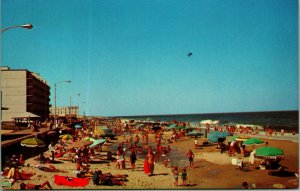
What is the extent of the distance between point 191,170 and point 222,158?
4.41m

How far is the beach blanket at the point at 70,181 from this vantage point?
16750 mm

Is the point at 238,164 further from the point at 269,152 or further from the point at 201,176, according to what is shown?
the point at 201,176

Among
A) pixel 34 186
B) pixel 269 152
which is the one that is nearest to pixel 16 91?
pixel 34 186

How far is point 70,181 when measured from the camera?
55.4 feet

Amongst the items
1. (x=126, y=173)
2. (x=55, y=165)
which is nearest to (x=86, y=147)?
(x=55, y=165)

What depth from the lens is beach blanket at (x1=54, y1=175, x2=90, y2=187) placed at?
55.0ft

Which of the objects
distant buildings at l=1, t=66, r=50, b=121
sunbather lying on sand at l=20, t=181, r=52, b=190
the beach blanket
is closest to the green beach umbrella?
the beach blanket

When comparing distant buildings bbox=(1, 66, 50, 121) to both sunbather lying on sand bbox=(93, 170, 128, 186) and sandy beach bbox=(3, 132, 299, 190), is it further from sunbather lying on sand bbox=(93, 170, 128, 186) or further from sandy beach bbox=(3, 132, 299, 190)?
sunbather lying on sand bbox=(93, 170, 128, 186)

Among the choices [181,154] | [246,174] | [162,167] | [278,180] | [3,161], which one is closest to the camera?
[278,180]

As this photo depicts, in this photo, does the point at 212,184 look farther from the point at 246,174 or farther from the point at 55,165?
the point at 55,165

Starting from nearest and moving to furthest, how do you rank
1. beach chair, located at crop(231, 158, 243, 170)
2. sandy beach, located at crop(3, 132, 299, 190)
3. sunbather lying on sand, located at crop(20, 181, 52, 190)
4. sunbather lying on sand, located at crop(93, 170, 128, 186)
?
sunbather lying on sand, located at crop(20, 181, 52, 190)
sandy beach, located at crop(3, 132, 299, 190)
sunbather lying on sand, located at crop(93, 170, 128, 186)
beach chair, located at crop(231, 158, 243, 170)

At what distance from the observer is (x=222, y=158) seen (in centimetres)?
2352

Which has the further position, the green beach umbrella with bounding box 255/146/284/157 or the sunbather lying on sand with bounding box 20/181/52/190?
the green beach umbrella with bounding box 255/146/284/157

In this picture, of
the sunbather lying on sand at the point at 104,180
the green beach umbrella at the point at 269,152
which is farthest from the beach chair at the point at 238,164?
the sunbather lying on sand at the point at 104,180
